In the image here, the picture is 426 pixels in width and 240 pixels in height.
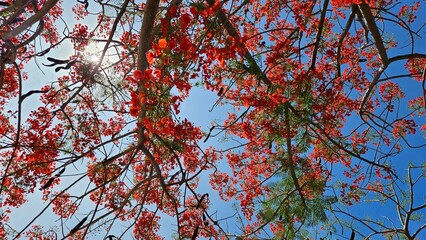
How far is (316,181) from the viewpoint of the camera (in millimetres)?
5793

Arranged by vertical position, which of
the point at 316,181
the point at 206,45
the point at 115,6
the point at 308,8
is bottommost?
the point at 206,45

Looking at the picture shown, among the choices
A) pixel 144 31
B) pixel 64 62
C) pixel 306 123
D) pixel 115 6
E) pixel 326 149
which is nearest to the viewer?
pixel 144 31

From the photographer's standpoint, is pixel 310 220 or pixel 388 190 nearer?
pixel 310 220

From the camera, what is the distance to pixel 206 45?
2.74 meters

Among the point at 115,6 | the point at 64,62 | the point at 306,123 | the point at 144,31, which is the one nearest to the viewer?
the point at 144,31

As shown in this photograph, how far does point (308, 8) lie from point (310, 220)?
9.84 ft

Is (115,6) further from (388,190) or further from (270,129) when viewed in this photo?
(388,190)

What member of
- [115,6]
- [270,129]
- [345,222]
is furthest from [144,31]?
[345,222]

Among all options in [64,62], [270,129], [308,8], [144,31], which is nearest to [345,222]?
[270,129]

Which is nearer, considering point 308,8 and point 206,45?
point 206,45

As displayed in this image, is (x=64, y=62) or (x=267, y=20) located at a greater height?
(x=267, y=20)

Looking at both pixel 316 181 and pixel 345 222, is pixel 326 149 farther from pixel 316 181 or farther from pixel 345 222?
pixel 345 222

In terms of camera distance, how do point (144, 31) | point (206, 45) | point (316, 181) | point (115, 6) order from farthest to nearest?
1. point (316, 181)
2. point (115, 6)
3. point (144, 31)
4. point (206, 45)

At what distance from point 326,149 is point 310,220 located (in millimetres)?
1478
